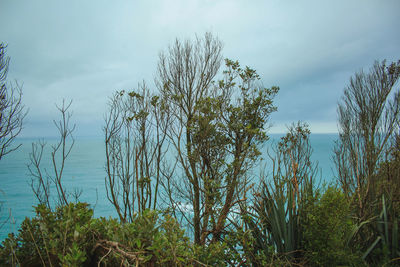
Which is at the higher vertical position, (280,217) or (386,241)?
(280,217)

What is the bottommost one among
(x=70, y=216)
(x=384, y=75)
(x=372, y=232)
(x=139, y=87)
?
(x=372, y=232)

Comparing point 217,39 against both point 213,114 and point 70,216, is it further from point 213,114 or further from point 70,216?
point 70,216

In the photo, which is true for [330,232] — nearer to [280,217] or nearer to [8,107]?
[280,217]

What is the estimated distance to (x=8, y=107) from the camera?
422 cm

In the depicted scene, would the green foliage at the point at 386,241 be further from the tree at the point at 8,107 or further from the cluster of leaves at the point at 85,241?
the tree at the point at 8,107

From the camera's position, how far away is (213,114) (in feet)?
16.4

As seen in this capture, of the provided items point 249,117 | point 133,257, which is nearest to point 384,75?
point 249,117

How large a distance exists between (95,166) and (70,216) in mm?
55352

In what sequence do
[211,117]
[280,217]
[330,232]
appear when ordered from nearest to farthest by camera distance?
[330,232] < [280,217] < [211,117]

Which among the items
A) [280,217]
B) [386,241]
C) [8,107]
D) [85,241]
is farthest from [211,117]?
[85,241]

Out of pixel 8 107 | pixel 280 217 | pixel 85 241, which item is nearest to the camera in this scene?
pixel 85 241

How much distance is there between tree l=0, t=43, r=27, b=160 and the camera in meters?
4.10

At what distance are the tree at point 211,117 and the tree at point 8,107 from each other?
2923 millimetres

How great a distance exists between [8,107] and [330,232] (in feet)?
17.1
